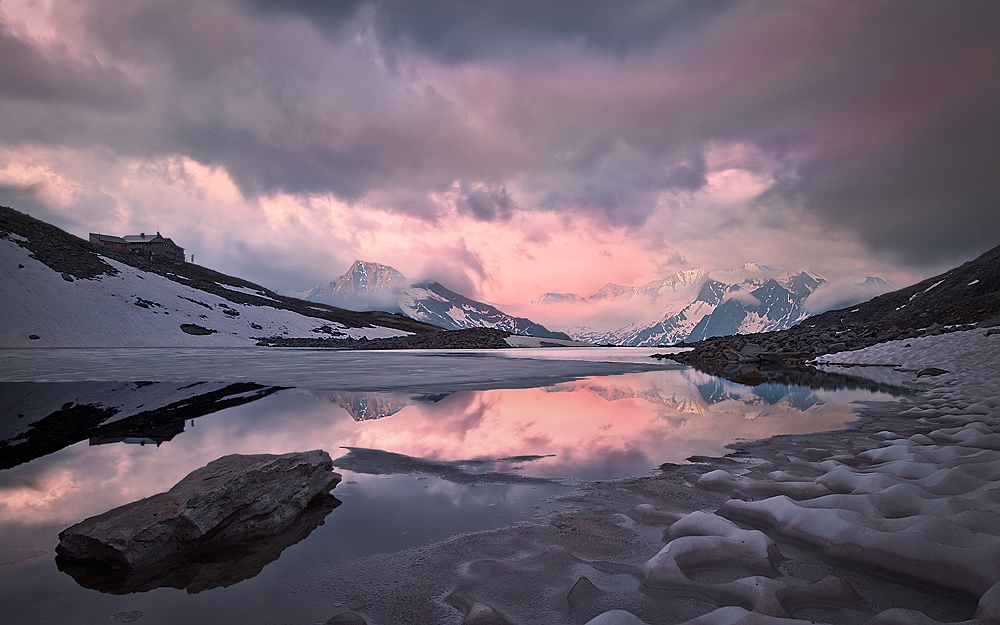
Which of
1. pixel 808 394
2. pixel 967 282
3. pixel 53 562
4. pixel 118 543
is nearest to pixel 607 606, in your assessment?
pixel 118 543

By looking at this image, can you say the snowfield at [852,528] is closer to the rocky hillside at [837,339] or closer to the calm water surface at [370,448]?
the calm water surface at [370,448]

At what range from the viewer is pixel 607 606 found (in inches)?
124

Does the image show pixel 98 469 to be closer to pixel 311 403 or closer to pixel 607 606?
pixel 311 403

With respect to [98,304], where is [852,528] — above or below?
below

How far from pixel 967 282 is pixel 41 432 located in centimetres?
11545

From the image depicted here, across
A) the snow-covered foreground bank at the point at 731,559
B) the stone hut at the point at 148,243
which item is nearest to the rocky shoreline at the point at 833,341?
the snow-covered foreground bank at the point at 731,559

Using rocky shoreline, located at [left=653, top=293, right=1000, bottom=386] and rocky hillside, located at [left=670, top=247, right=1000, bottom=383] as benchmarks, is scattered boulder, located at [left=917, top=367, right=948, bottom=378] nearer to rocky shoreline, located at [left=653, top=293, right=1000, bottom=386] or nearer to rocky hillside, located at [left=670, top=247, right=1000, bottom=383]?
rocky hillside, located at [left=670, top=247, right=1000, bottom=383]

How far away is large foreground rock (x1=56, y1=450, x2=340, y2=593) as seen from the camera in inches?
153

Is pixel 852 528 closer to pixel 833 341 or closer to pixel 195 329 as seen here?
pixel 833 341

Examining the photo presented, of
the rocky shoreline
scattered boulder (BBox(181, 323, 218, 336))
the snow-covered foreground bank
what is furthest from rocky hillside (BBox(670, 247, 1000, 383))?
scattered boulder (BBox(181, 323, 218, 336))

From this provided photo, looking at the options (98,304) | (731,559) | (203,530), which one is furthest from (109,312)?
(731,559)

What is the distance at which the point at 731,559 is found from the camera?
367 centimetres

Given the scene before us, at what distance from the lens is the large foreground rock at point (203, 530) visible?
3883 millimetres

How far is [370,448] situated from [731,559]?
20.6ft
